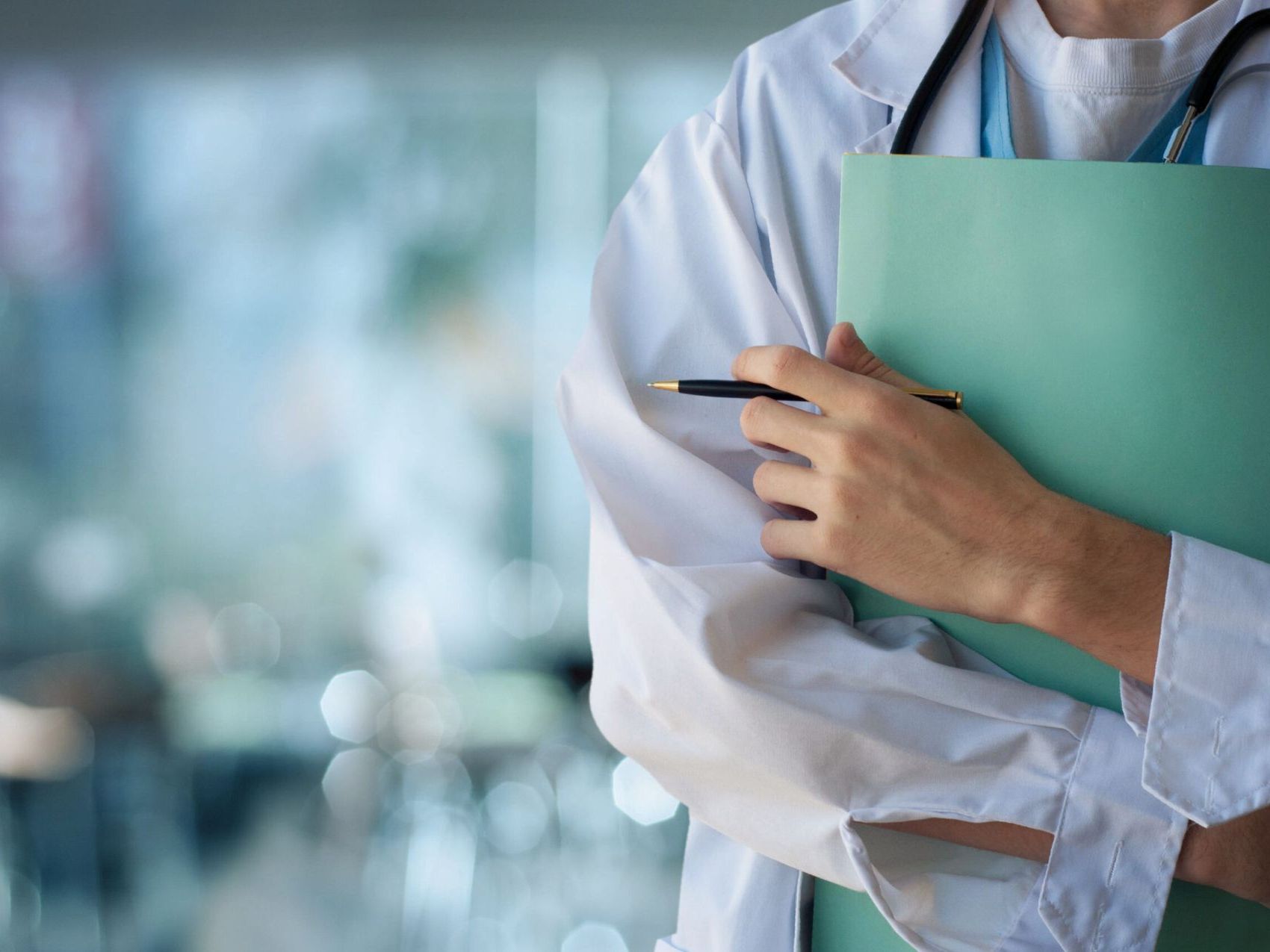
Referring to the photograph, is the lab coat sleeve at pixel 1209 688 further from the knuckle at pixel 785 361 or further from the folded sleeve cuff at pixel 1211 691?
the knuckle at pixel 785 361

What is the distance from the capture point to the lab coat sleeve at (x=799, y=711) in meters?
0.59

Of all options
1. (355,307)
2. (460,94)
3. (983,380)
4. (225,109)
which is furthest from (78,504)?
(983,380)

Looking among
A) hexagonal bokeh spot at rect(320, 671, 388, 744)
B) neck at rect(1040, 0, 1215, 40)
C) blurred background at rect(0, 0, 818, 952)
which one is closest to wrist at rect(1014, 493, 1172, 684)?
neck at rect(1040, 0, 1215, 40)

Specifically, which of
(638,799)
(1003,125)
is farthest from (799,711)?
(638,799)

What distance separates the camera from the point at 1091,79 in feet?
2.33

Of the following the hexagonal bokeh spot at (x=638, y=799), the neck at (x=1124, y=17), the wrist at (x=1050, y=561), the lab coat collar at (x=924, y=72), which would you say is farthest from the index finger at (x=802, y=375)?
the hexagonal bokeh spot at (x=638, y=799)

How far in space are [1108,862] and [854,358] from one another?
0.29 metres

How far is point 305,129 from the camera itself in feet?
7.72

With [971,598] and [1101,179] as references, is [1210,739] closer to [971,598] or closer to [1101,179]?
[971,598]

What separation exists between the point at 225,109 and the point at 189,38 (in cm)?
15

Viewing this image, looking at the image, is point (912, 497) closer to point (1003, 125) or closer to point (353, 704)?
point (1003, 125)

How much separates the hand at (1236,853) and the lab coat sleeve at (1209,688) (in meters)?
0.04

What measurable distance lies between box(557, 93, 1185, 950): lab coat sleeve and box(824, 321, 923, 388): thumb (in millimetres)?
96

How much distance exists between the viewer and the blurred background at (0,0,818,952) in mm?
2328
